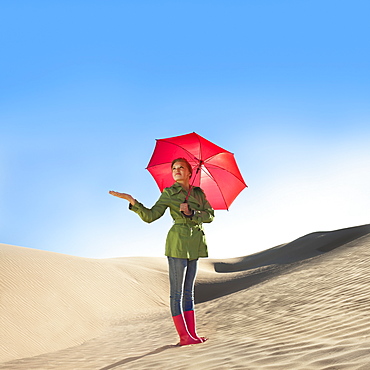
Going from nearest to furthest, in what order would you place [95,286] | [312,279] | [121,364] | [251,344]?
1. [251,344]
2. [121,364]
3. [312,279]
4. [95,286]

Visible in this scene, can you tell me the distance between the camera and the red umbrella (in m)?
5.55

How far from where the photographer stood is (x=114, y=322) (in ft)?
37.0

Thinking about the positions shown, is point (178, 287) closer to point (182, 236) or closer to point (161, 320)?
point (182, 236)

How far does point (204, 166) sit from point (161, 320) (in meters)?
5.70

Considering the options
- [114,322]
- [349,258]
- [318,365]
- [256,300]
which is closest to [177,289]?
[318,365]

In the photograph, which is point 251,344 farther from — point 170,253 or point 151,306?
point 151,306

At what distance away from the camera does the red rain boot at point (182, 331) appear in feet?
16.5

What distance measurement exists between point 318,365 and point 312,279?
6.99 m

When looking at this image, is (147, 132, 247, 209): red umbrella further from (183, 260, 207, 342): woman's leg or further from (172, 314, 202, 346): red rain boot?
(172, 314, 202, 346): red rain boot

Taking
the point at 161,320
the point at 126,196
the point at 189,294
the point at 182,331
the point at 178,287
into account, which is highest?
the point at 126,196

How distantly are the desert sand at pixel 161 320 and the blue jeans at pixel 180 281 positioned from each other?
575 millimetres

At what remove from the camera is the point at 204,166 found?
5762 millimetres

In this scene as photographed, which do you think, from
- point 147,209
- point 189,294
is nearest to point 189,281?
point 189,294

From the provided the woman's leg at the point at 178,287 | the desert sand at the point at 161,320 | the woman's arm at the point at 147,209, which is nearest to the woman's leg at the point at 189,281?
the woman's leg at the point at 178,287
